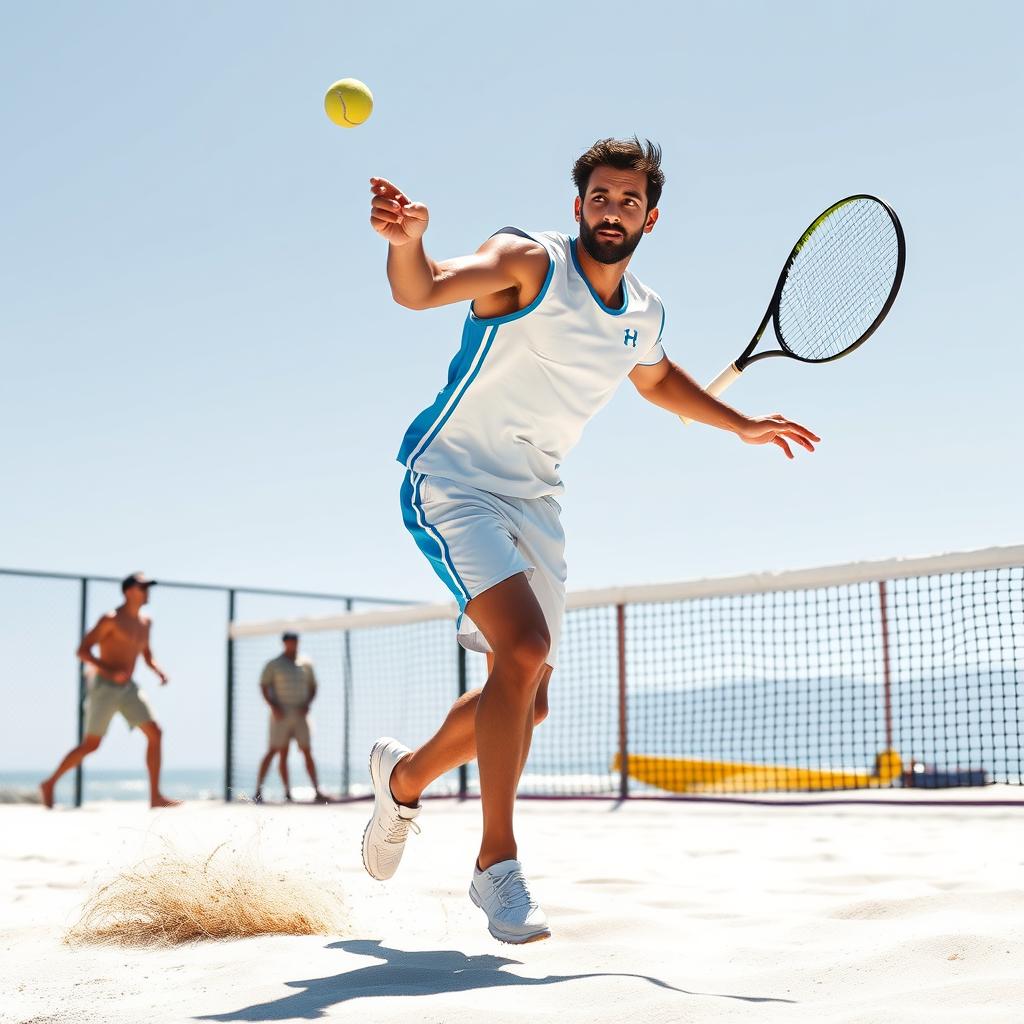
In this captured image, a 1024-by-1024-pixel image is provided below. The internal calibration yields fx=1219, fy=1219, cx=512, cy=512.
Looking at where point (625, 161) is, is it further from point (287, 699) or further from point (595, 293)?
point (287, 699)

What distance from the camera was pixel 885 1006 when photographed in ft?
7.13

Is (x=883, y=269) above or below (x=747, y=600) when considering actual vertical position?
above

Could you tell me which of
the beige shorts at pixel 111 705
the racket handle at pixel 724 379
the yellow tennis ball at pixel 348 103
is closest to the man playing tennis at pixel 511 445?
the yellow tennis ball at pixel 348 103

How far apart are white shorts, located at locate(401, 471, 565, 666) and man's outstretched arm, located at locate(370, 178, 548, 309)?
58 centimetres

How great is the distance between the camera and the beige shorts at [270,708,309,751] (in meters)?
11.6

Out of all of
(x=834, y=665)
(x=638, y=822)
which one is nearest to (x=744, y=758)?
(x=834, y=665)

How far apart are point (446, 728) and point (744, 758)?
5.91 metres

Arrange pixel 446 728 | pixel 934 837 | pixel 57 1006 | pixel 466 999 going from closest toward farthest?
pixel 466 999 → pixel 57 1006 → pixel 446 728 → pixel 934 837

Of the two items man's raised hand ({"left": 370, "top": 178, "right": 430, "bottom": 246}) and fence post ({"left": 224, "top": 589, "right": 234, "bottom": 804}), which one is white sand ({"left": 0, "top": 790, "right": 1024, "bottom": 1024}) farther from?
fence post ({"left": 224, "top": 589, "right": 234, "bottom": 804})

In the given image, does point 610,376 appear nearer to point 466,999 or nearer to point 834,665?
point 466,999

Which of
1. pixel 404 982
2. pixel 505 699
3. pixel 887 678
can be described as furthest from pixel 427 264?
pixel 887 678

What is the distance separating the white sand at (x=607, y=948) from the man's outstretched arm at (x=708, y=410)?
1447mm

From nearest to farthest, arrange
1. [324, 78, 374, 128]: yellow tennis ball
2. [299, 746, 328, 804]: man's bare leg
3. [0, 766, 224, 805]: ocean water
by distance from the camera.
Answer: [324, 78, 374, 128]: yellow tennis ball
[299, 746, 328, 804]: man's bare leg
[0, 766, 224, 805]: ocean water

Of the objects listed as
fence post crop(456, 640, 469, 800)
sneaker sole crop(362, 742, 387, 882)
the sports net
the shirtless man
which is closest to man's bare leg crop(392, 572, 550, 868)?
sneaker sole crop(362, 742, 387, 882)
